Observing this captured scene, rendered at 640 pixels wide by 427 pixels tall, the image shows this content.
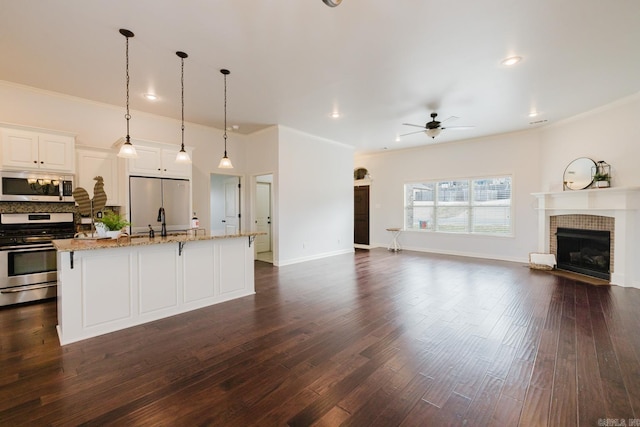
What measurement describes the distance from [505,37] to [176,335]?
4.62 m

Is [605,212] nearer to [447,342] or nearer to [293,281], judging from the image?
[447,342]

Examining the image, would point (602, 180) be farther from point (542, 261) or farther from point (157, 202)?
point (157, 202)

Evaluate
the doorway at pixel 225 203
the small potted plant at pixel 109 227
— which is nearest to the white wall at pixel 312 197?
the doorway at pixel 225 203

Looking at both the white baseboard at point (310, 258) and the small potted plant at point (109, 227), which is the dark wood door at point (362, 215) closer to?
the white baseboard at point (310, 258)

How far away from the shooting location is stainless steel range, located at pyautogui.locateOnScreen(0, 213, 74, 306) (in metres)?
3.62

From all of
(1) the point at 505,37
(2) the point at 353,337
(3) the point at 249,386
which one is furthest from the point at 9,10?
(1) the point at 505,37

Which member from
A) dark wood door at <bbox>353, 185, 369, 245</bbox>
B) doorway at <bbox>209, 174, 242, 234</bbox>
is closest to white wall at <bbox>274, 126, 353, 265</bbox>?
dark wood door at <bbox>353, 185, 369, 245</bbox>

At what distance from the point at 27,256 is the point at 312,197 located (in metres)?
4.99

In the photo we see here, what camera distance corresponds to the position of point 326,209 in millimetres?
7230

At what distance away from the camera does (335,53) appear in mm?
3197

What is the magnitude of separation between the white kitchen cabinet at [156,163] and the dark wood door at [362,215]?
5.64 meters

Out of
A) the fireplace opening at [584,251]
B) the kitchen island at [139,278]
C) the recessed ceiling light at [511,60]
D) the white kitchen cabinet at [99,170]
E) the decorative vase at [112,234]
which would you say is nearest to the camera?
the kitchen island at [139,278]

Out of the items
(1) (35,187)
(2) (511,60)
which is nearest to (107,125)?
(1) (35,187)

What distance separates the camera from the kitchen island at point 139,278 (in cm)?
269
